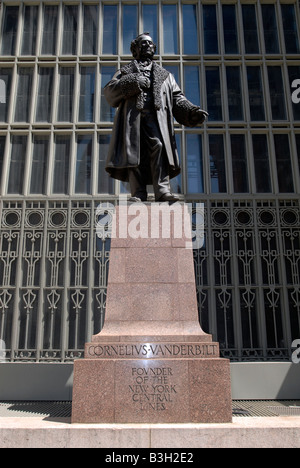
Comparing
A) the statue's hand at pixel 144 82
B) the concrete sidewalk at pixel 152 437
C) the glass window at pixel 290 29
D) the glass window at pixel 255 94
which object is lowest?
the concrete sidewalk at pixel 152 437

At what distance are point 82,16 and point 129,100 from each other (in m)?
7.87

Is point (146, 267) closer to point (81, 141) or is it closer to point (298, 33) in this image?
point (81, 141)

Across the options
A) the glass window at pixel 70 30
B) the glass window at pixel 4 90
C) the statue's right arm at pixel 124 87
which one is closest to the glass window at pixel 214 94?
the glass window at pixel 70 30

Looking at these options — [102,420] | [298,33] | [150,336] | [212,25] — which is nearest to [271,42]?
[298,33]

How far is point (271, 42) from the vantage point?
498 inches

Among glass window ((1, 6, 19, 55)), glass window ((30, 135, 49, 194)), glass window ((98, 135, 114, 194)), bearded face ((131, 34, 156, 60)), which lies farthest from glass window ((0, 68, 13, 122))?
bearded face ((131, 34, 156, 60))

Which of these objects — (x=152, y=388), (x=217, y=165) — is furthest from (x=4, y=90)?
(x=152, y=388)

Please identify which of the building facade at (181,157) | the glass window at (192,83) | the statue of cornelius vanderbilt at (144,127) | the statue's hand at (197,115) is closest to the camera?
the statue of cornelius vanderbilt at (144,127)

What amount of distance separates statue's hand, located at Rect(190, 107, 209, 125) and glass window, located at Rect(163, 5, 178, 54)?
269 inches

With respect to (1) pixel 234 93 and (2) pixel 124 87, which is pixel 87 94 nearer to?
(1) pixel 234 93

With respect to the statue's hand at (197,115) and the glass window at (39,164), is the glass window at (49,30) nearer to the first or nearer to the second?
the glass window at (39,164)

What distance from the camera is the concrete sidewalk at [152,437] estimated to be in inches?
166

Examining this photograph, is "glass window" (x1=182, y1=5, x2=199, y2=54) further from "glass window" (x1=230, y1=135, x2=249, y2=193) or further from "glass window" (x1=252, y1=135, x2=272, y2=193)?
"glass window" (x1=252, y1=135, x2=272, y2=193)

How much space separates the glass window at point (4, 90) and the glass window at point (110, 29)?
2749 millimetres
